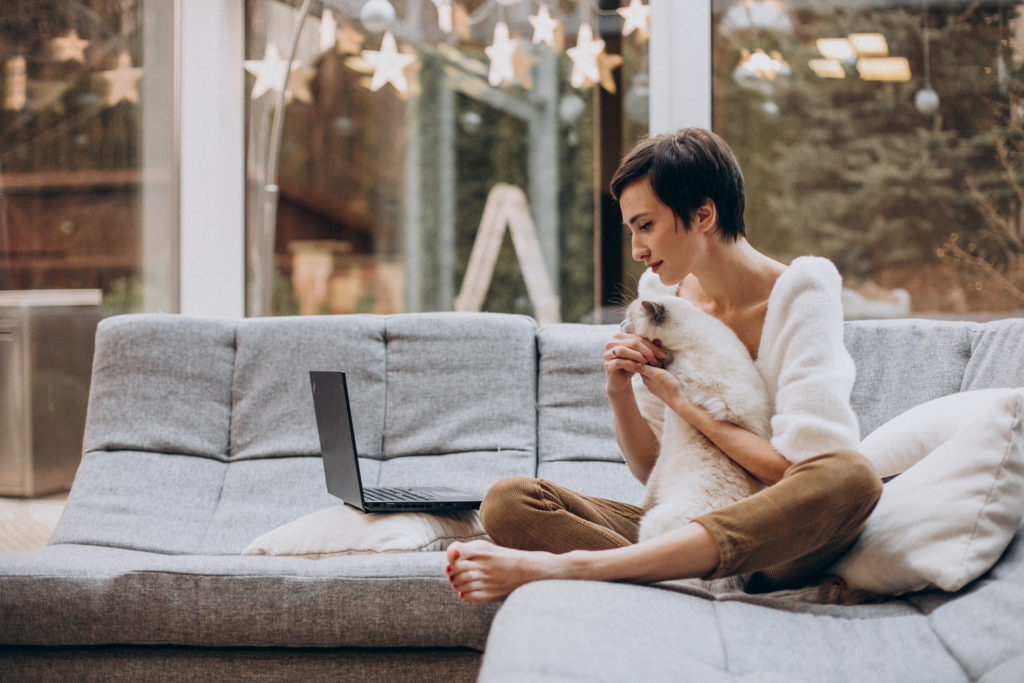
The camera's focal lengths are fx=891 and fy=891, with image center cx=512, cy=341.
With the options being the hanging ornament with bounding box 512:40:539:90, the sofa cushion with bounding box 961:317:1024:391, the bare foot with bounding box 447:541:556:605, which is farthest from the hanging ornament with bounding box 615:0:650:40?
the bare foot with bounding box 447:541:556:605

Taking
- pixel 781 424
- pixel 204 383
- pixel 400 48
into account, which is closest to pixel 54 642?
pixel 204 383

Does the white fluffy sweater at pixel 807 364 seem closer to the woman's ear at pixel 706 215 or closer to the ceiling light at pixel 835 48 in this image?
the woman's ear at pixel 706 215

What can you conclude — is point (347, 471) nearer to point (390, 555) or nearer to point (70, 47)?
point (390, 555)

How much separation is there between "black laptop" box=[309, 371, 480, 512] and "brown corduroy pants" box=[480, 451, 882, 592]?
0.36m

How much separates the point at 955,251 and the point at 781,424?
2.05 m

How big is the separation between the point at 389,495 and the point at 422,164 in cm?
195

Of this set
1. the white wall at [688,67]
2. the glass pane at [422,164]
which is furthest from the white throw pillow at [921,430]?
the glass pane at [422,164]

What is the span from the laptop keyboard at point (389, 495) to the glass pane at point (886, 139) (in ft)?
6.14

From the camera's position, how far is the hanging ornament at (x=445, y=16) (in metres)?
3.51

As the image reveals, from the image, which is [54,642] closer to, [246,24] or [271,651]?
[271,651]

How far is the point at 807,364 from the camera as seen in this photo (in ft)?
4.87

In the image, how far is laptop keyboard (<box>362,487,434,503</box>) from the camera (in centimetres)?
189

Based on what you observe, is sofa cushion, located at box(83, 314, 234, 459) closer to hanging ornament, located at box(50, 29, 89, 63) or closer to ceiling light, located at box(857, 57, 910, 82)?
hanging ornament, located at box(50, 29, 89, 63)

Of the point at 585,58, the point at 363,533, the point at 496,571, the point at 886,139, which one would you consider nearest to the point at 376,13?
the point at 585,58
